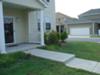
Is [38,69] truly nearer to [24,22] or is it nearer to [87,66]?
[87,66]

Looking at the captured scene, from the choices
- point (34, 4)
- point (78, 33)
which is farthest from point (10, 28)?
point (78, 33)

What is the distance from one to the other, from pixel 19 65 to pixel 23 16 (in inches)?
309

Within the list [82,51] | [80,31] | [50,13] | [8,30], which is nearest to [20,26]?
[8,30]

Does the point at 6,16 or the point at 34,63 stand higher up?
the point at 6,16

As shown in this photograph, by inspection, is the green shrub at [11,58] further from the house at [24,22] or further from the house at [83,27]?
the house at [83,27]

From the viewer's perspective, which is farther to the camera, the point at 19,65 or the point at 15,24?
the point at 15,24

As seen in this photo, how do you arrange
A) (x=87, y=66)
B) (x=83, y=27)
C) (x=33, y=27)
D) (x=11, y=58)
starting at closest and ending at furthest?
(x=87, y=66) → (x=11, y=58) → (x=33, y=27) → (x=83, y=27)

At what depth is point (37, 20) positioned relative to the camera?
1606 centimetres

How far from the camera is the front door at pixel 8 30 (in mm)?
13047

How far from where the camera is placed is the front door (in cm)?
1305

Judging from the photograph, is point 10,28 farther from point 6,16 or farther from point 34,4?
point 34,4

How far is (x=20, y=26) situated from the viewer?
14477 mm

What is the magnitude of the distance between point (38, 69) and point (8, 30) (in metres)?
6.84

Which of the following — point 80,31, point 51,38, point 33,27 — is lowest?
point 51,38
